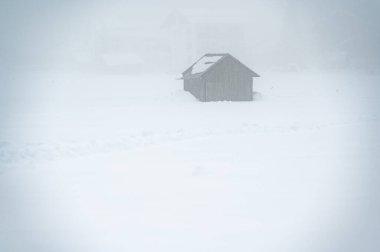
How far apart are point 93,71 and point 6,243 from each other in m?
60.2

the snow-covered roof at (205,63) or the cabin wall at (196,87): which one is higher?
the snow-covered roof at (205,63)

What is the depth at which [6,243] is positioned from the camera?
7234 millimetres

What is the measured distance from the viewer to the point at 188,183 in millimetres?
10617

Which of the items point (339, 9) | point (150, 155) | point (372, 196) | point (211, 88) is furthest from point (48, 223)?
point (339, 9)

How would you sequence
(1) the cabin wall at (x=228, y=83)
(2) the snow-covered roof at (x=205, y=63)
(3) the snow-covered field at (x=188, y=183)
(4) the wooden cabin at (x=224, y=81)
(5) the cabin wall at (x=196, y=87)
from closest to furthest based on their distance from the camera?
(3) the snow-covered field at (x=188, y=183) → (5) the cabin wall at (x=196, y=87) → (4) the wooden cabin at (x=224, y=81) → (1) the cabin wall at (x=228, y=83) → (2) the snow-covered roof at (x=205, y=63)

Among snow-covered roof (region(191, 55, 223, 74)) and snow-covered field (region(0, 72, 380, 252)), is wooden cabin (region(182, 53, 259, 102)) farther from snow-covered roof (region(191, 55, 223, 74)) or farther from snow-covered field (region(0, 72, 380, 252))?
snow-covered field (region(0, 72, 380, 252))

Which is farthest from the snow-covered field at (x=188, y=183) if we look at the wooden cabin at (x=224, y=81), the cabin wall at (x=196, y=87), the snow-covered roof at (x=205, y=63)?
the snow-covered roof at (x=205, y=63)

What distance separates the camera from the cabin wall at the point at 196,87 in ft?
103

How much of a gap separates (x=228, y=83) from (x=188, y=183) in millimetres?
22331

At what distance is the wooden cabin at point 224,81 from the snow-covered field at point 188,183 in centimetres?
866

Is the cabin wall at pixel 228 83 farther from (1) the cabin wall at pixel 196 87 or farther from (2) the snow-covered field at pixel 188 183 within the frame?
(2) the snow-covered field at pixel 188 183

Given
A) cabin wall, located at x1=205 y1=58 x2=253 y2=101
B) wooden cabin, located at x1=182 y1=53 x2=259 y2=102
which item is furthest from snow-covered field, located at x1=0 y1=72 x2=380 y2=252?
cabin wall, located at x1=205 y1=58 x2=253 y2=101

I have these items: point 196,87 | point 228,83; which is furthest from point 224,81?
point 196,87

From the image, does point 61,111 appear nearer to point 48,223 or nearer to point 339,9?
point 48,223
